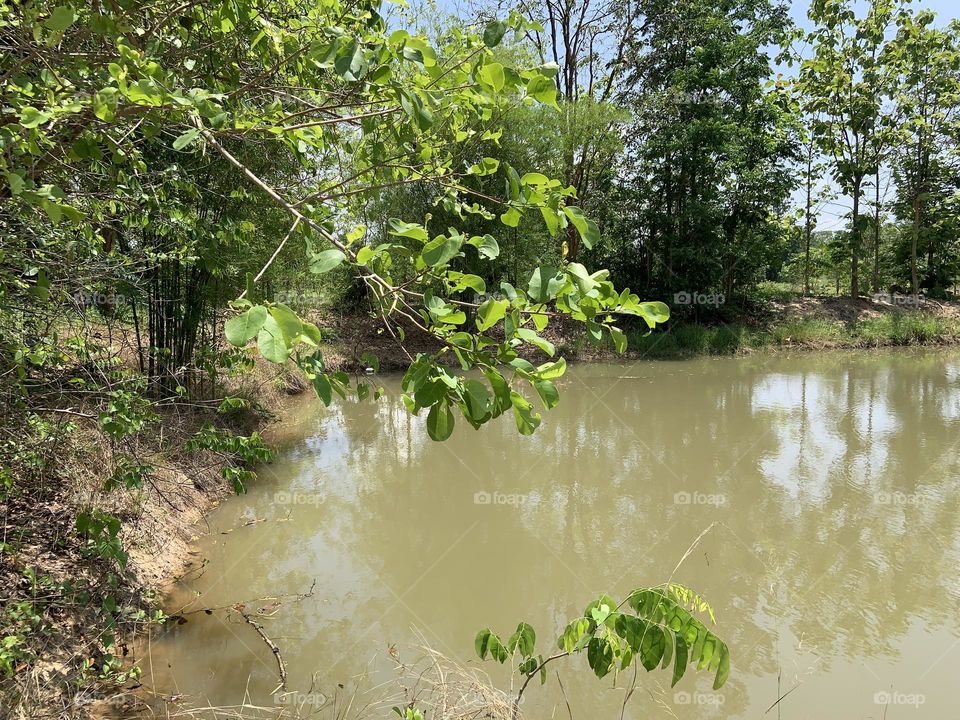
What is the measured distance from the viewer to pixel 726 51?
1114 centimetres

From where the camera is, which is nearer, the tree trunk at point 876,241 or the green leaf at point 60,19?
the green leaf at point 60,19

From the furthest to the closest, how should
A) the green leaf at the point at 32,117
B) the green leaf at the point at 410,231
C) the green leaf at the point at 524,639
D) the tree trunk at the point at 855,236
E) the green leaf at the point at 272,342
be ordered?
the tree trunk at the point at 855,236
the green leaf at the point at 524,639
the green leaf at the point at 32,117
the green leaf at the point at 410,231
the green leaf at the point at 272,342

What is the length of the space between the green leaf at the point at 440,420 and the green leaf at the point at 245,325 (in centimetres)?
29

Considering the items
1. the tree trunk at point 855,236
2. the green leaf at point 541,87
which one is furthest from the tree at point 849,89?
the green leaf at point 541,87

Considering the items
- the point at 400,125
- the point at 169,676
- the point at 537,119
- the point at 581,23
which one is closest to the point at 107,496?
the point at 169,676

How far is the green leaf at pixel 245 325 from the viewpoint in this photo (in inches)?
25.4

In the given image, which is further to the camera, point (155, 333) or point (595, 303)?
point (155, 333)

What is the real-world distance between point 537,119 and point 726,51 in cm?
447

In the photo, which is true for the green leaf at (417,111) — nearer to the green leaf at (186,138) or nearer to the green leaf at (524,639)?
the green leaf at (186,138)

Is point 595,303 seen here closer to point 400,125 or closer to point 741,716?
point 400,125

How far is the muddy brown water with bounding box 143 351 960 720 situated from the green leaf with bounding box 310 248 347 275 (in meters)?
1.94

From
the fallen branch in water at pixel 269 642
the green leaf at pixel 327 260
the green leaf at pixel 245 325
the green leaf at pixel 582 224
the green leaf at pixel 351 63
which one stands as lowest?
the fallen branch in water at pixel 269 642

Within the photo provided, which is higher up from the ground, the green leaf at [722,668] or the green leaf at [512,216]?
the green leaf at [512,216]

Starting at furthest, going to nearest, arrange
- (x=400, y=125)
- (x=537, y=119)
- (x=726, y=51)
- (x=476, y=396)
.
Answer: (x=726, y=51)
(x=537, y=119)
(x=400, y=125)
(x=476, y=396)
